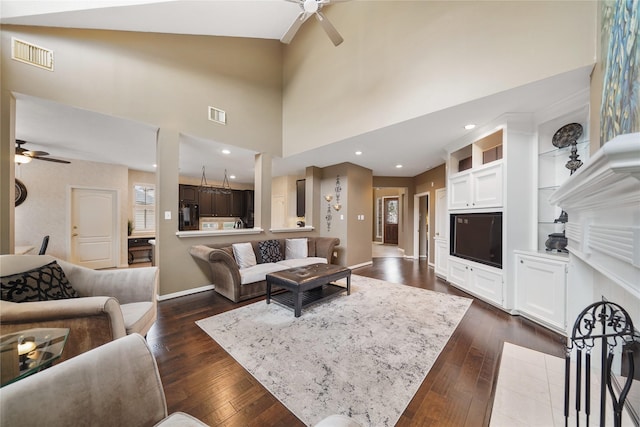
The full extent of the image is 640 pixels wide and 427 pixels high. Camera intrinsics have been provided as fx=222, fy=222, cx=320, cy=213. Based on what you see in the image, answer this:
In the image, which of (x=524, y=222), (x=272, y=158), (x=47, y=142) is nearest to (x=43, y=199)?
(x=47, y=142)

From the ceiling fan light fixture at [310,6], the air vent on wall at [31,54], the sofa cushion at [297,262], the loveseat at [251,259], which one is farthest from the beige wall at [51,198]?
the ceiling fan light fixture at [310,6]

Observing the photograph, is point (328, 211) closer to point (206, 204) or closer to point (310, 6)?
point (310, 6)

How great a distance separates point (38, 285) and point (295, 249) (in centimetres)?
340

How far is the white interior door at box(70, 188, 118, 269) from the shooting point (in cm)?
508

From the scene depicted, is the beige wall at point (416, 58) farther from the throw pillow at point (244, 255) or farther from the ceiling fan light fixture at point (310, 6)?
the throw pillow at point (244, 255)

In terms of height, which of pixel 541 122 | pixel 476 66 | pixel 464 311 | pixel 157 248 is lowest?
pixel 464 311

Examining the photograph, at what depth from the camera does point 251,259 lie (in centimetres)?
389

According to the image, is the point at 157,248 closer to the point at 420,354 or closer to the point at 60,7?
the point at 60,7

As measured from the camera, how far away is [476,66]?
2.54 meters

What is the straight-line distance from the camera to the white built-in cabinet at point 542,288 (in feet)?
7.86

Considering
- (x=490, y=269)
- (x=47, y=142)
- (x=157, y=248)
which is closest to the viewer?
(x=490, y=269)

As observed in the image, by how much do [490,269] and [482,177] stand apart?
135 centimetres

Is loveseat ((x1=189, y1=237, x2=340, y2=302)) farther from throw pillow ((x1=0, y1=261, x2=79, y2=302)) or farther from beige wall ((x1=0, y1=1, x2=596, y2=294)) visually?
throw pillow ((x1=0, y1=261, x2=79, y2=302))

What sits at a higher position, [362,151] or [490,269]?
[362,151]
